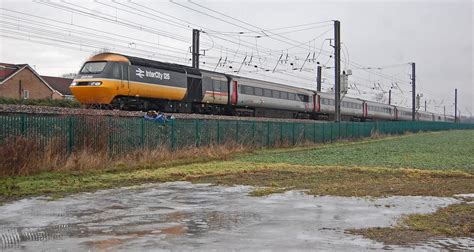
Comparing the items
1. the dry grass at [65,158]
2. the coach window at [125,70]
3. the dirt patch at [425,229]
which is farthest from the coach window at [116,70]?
the dirt patch at [425,229]

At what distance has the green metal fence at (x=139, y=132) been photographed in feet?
59.3

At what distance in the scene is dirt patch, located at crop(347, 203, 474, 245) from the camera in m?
8.20

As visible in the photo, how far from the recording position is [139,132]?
2275cm

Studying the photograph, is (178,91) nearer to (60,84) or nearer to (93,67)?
(93,67)

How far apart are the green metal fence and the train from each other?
130 inches

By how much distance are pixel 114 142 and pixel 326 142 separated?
24.0 meters

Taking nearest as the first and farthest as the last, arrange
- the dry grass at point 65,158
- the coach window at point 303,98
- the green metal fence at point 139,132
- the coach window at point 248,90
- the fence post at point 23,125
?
the dry grass at point 65,158 < the fence post at point 23,125 < the green metal fence at point 139,132 < the coach window at point 248,90 < the coach window at point 303,98

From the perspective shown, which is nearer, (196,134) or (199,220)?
(199,220)

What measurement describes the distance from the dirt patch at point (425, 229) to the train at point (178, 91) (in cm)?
1848

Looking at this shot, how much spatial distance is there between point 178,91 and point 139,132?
8.36 m

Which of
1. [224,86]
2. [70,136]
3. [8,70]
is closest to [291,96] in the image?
[224,86]

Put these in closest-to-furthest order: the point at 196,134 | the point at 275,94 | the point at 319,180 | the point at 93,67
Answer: the point at 319,180
the point at 93,67
the point at 196,134
the point at 275,94

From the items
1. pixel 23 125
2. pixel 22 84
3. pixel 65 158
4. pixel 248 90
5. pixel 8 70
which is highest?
pixel 8 70

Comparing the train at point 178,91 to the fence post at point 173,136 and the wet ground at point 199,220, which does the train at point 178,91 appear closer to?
the fence post at point 173,136
